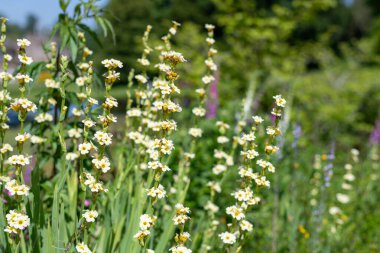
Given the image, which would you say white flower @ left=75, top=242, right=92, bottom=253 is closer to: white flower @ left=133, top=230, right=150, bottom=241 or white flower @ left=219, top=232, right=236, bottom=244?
white flower @ left=133, top=230, right=150, bottom=241

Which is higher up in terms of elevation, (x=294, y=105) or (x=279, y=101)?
(x=294, y=105)

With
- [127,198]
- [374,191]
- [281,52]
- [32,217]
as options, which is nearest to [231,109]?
[374,191]

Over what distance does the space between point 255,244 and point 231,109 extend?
2793mm

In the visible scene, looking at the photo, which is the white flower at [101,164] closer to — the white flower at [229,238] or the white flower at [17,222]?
the white flower at [17,222]

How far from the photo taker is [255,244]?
408cm

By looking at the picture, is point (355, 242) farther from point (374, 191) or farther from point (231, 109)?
point (231, 109)

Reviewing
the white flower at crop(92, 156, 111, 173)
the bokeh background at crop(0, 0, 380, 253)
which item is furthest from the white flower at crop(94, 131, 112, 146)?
the bokeh background at crop(0, 0, 380, 253)

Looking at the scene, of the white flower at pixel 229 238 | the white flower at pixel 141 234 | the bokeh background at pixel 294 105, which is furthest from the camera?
the bokeh background at pixel 294 105

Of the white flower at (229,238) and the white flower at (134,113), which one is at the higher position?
the white flower at (134,113)

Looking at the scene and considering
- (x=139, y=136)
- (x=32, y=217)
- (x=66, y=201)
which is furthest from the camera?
(x=139, y=136)

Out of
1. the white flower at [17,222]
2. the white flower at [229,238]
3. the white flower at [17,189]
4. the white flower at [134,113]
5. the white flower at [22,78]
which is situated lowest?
the white flower at [17,222]

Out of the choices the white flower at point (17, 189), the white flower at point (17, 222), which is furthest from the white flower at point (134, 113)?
the white flower at point (17, 222)

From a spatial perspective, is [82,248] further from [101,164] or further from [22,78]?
[22,78]

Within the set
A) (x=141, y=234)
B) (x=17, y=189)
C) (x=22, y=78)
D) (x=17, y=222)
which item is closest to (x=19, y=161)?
(x=17, y=189)
